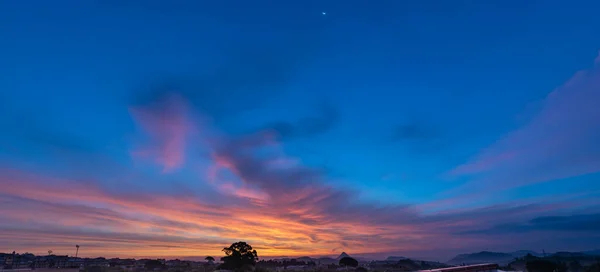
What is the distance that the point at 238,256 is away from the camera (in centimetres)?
5153

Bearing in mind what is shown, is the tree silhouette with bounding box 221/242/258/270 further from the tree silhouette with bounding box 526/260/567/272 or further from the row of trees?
the tree silhouette with bounding box 526/260/567/272

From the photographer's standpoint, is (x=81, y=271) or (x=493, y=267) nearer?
(x=493, y=267)

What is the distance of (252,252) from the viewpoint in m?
53.2

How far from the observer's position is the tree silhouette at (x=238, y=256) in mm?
51469

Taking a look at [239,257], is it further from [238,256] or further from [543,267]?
[543,267]

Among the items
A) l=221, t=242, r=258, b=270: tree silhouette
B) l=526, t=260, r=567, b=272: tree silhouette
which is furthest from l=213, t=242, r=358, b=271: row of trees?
l=526, t=260, r=567, b=272: tree silhouette

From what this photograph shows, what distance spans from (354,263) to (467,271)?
79986mm

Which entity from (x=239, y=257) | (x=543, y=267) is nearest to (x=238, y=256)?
(x=239, y=257)

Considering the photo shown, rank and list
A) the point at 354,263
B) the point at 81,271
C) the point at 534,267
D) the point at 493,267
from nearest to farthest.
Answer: the point at 493,267, the point at 81,271, the point at 534,267, the point at 354,263

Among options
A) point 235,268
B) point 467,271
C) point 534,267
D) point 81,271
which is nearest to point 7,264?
point 81,271

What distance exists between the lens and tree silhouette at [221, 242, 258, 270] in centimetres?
5147

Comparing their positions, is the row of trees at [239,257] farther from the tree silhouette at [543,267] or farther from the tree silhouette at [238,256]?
the tree silhouette at [543,267]

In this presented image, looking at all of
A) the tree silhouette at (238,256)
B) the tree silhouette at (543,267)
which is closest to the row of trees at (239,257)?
the tree silhouette at (238,256)

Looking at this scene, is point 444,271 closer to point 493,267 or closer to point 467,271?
point 467,271
